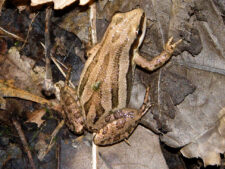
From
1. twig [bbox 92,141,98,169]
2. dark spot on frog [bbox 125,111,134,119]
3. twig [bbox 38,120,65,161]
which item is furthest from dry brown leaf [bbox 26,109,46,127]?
dark spot on frog [bbox 125,111,134,119]

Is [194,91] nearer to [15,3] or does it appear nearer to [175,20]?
[175,20]

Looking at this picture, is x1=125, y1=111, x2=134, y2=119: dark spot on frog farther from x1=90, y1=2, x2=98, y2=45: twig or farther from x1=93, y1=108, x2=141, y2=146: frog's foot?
x1=90, y1=2, x2=98, y2=45: twig

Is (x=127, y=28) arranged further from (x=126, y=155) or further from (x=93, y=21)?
(x=126, y=155)

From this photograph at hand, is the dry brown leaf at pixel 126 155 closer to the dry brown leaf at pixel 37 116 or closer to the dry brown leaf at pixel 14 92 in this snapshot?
the dry brown leaf at pixel 37 116

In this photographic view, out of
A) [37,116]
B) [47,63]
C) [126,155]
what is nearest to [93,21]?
[47,63]

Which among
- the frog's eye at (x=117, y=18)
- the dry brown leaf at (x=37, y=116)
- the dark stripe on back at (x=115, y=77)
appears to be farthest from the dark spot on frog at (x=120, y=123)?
the frog's eye at (x=117, y=18)
